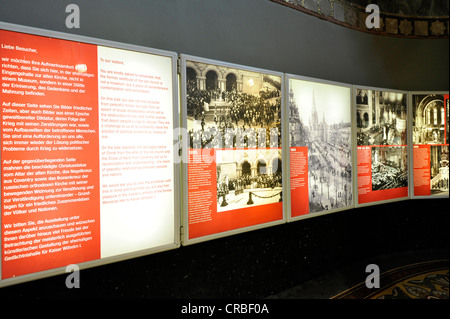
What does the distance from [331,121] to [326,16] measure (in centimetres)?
140

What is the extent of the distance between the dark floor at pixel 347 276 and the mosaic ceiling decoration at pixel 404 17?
3.33 m

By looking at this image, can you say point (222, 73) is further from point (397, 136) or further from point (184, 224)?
point (397, 136)

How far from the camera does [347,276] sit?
4.09 m

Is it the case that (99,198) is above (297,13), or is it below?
below

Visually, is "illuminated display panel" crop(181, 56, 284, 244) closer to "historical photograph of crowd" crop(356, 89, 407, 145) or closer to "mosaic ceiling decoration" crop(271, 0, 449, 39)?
"historical photograph of crowd" crop(356, 89, 407, 145)

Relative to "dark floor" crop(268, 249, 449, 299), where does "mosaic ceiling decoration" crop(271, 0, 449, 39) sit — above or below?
above

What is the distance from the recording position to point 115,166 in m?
2.36

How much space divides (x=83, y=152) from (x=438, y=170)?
4.93 metres

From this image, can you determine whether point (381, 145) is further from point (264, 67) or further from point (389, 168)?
point (264, 67)

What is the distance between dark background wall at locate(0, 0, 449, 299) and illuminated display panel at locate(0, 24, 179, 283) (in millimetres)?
236

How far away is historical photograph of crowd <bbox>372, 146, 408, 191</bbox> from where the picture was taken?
4352mm

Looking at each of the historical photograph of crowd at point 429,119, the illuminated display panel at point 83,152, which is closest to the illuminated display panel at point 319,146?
the historical photograph of crowd at point 429,119

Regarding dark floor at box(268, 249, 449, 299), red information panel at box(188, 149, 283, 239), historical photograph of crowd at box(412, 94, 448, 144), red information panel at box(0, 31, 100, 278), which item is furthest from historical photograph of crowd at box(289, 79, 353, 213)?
red information panel at box(0, 31, 100, 278)

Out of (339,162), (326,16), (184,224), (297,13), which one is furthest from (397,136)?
(184,224)
